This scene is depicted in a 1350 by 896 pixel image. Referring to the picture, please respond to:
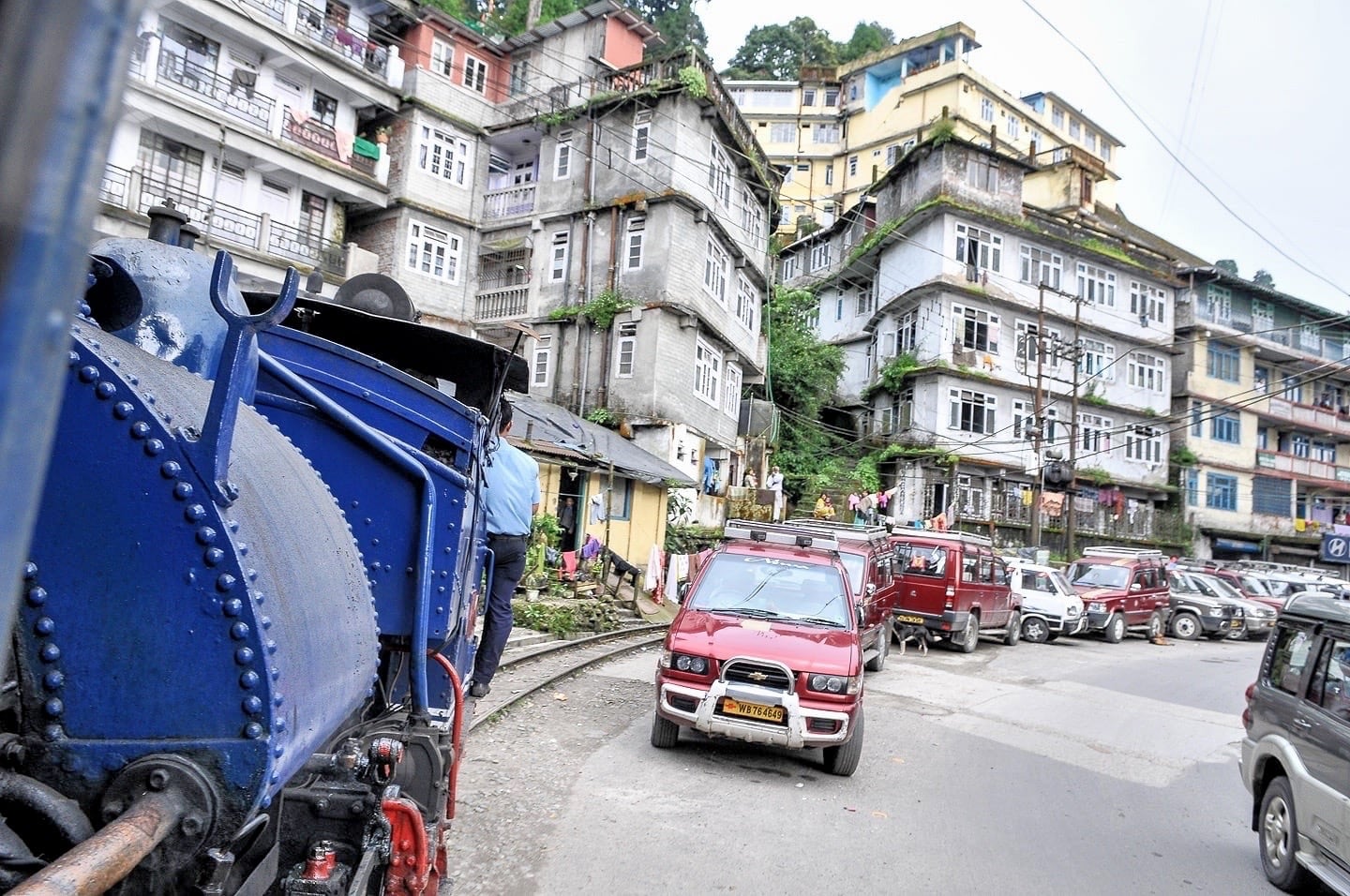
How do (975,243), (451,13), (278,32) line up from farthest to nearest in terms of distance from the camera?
(975,243)
(451,13)
(278,32)

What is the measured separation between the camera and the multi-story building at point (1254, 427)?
42.9 meters

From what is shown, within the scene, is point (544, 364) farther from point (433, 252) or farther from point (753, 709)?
point (753, 709)

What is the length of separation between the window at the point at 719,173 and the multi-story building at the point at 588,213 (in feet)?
0.28

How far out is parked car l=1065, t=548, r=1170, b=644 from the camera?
915 inches

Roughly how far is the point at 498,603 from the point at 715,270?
21.6 m

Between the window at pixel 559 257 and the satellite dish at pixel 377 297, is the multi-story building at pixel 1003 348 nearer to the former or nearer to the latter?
the window at pixel 559 257

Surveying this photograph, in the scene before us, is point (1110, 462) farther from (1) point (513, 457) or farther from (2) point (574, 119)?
(1) point (513, 457)

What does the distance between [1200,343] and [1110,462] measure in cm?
920

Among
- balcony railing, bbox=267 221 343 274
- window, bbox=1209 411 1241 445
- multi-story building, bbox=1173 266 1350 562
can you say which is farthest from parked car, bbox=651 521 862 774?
window, bbox=1209 411 1241 445

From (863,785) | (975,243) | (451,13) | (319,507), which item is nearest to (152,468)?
(319,507)

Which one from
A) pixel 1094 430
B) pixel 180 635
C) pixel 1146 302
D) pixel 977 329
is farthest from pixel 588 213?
pixel 1146 302

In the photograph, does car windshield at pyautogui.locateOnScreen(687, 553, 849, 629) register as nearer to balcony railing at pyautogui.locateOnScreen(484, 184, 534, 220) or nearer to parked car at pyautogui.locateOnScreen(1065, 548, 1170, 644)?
parked car at pyautogui.locateOnScreen(1065, 548, 1170, 644)

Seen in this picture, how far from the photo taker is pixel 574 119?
26.3 m

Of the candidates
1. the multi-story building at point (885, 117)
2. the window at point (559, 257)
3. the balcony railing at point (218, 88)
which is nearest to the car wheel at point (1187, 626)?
the window at point (559, 257)
